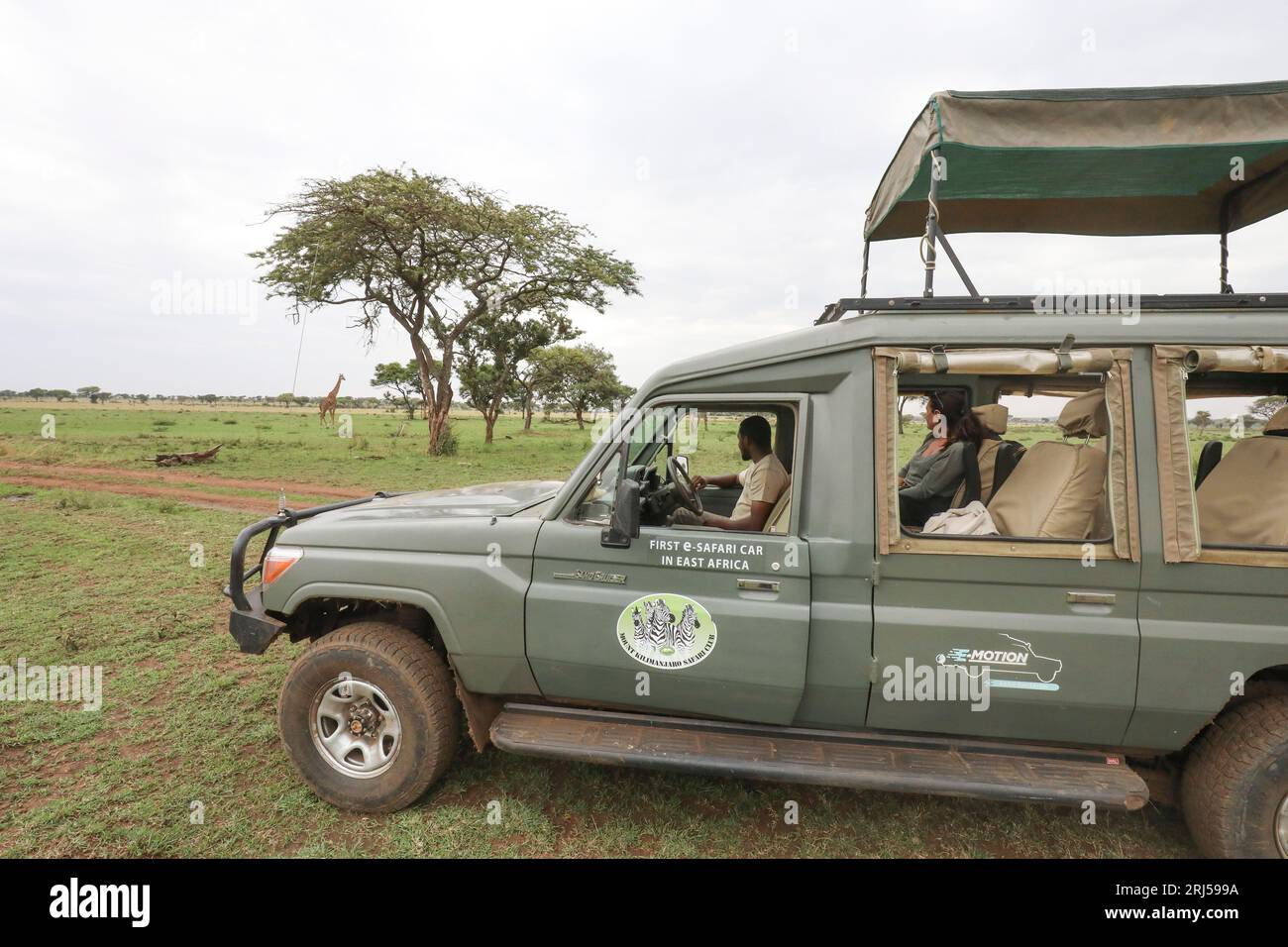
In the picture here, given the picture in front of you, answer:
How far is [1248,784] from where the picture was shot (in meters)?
2.50

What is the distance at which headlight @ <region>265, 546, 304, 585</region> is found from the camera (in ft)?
10.4

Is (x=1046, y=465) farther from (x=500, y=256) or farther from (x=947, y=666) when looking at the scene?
(x=500, y=256)

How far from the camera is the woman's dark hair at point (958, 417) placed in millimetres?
3668

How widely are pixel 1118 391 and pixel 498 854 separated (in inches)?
131

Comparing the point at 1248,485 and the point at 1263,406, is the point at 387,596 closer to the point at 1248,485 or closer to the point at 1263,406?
the point at 1248,485

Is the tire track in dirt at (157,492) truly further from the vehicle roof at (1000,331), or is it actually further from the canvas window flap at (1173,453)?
the canvas window flap at (1173,453)

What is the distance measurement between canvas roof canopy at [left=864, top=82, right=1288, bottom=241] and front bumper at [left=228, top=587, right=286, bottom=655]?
4027 millimetres

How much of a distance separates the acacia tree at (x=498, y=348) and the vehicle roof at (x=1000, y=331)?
2144 cm

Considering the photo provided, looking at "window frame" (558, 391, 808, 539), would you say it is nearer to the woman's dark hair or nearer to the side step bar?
the side step bar

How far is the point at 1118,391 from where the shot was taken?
2.59 m

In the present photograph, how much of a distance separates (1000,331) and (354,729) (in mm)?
3556
